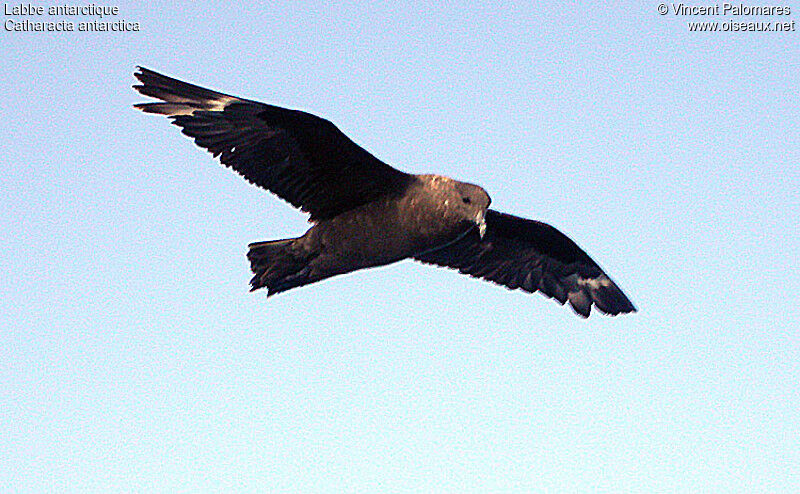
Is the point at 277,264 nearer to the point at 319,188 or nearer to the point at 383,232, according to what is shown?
the point at 319,188

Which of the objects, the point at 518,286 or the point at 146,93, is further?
the point at 518,286

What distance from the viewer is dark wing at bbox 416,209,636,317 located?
9.65 metres

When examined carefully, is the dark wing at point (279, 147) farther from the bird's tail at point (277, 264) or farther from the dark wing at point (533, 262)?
the dark wing at point (533, 262)

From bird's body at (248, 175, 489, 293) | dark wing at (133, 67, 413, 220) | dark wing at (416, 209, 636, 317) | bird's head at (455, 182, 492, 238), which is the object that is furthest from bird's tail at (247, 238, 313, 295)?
dark wing at (416, 209, 636, 317)

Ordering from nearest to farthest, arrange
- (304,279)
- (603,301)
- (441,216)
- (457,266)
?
(441,216)
(304,279)
(457,266)
(603,301)

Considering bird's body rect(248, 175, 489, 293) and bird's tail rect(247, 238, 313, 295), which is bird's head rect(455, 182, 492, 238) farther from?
bird's tail rect(247, 238, 313, 295)

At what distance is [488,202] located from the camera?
25.9ft

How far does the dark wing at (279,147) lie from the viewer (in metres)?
7.89

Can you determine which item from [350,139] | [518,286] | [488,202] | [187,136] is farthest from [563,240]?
[187,136]

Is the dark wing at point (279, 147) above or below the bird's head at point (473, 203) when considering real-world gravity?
above

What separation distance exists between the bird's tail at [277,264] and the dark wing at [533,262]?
1.51m

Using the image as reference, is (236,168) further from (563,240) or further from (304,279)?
(563,240)

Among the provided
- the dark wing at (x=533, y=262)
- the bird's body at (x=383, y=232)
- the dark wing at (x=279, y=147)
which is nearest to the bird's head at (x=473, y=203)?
the bird's body at (x=383, y=232)

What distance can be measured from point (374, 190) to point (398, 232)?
0.45 meters
